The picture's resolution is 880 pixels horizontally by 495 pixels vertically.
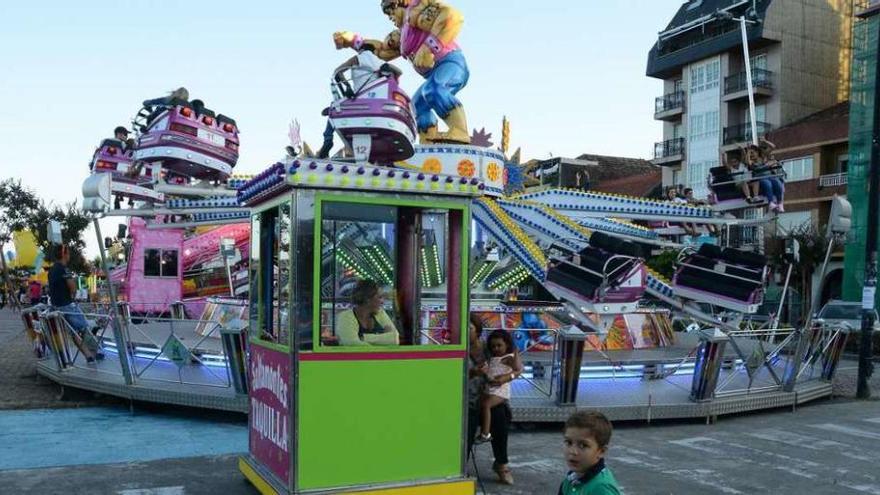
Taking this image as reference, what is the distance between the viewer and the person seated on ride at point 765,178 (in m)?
13.2

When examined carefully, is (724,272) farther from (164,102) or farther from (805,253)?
(805,253)

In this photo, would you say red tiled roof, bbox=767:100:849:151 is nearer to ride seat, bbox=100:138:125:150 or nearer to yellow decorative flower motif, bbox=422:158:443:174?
yellow decorative flower motif, bbox=422:158:443:174

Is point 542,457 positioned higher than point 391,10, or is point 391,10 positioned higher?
point 391,10

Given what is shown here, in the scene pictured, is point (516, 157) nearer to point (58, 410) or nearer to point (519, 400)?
point (519, 400)

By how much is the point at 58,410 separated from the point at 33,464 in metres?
2.94

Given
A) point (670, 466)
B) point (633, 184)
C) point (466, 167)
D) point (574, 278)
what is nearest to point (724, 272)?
point (574, 278)

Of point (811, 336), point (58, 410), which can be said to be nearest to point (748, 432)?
point (811, 336)

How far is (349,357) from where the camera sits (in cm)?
570

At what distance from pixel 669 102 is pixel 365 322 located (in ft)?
154

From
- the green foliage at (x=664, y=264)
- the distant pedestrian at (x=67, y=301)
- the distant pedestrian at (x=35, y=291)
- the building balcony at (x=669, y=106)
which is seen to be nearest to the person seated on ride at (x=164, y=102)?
the distant pedestrian at (x=67, y=301)

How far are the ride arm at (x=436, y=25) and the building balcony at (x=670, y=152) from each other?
35.8m

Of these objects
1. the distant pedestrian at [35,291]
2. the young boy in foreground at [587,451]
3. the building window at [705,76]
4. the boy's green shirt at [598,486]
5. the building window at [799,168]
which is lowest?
the distant pedestrian at [35,291]

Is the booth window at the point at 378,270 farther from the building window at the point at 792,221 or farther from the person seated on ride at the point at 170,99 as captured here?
the building window at the point at 792,221

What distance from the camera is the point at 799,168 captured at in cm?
3909
